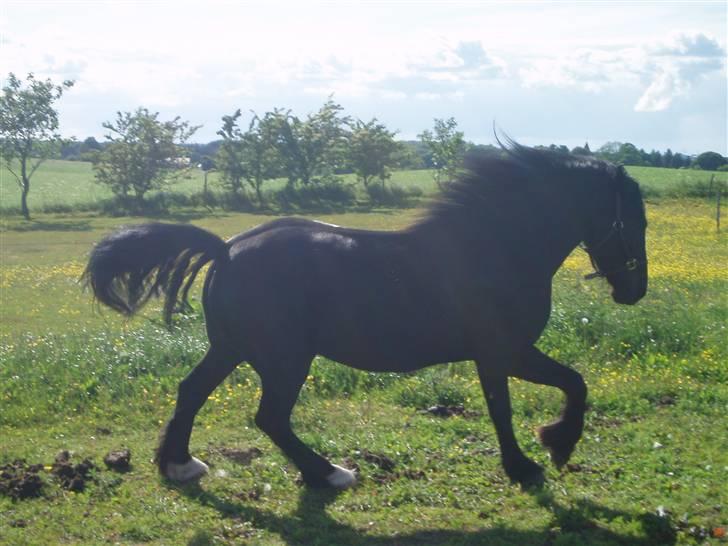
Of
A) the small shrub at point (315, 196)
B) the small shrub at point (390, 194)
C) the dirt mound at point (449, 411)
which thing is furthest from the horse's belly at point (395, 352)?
the small shrub at point (315, 196)

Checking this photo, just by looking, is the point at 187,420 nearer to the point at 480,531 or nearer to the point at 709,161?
the point at 480,531

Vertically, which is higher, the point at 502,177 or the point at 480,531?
the point at 502,177

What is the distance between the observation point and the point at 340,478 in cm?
602

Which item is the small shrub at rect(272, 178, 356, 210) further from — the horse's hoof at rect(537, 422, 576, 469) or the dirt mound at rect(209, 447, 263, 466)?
the horse's hoof at rect(537, 422, 576, 469)

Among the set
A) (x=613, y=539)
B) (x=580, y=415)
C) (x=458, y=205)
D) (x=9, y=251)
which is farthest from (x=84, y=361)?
(x=9, y=251)

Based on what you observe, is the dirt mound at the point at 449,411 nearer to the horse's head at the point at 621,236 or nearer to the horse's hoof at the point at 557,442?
the horse's hoof at the point at 557,442

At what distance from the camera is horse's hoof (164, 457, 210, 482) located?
6.19 metres

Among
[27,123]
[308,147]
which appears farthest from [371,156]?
[27,123]

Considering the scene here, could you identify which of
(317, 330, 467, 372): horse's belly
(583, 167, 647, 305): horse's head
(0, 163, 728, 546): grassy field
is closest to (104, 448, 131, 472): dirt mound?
(0, 163, 728, 546): grassy field

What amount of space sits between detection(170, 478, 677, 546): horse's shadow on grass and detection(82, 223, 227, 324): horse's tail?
1608 mm

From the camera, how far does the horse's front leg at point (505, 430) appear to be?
19.5 feet

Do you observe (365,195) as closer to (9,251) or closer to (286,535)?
(9,251)

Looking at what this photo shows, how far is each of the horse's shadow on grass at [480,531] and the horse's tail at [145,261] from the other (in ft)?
5.28

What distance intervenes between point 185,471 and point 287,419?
84 centimetres
